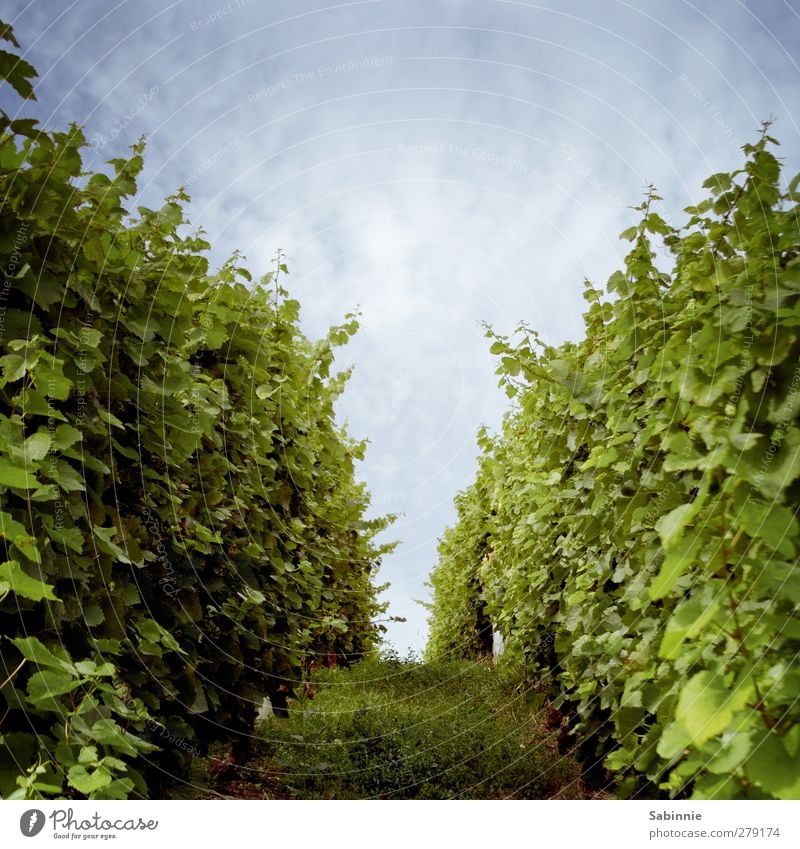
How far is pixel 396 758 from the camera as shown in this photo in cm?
467

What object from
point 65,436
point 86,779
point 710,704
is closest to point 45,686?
point 86,779

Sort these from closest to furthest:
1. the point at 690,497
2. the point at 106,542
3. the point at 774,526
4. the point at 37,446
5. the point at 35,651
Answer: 1. the point at 774,526
2. the point at 35,651
3. the point at 37,446
4. the point at 106,542
5. the point at 690,497

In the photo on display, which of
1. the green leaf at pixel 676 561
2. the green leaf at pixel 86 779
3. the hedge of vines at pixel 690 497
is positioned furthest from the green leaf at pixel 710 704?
the green leaf at pixel 86 779

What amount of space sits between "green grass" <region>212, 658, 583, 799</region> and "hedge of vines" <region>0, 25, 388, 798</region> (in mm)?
746

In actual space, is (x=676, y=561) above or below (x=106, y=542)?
below

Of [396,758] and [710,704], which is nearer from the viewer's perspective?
[710,704]

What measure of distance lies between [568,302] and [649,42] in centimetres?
134

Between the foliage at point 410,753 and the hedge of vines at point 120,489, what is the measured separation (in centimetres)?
79

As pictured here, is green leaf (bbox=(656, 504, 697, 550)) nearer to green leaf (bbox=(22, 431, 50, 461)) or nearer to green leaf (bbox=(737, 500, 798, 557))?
green leaf (bbox=(737, 500, 798, 557))

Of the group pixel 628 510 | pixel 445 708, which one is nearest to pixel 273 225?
pixel 628 510

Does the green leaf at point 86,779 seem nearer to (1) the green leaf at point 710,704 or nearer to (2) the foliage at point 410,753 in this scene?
(1) the green leaf at point 710,704

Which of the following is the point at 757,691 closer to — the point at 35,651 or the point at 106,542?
the point at 35,651

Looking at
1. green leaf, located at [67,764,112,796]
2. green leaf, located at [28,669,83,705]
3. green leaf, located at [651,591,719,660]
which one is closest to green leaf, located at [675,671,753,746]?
green leaf, located at [651,591,719,660]

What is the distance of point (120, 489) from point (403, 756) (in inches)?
134
